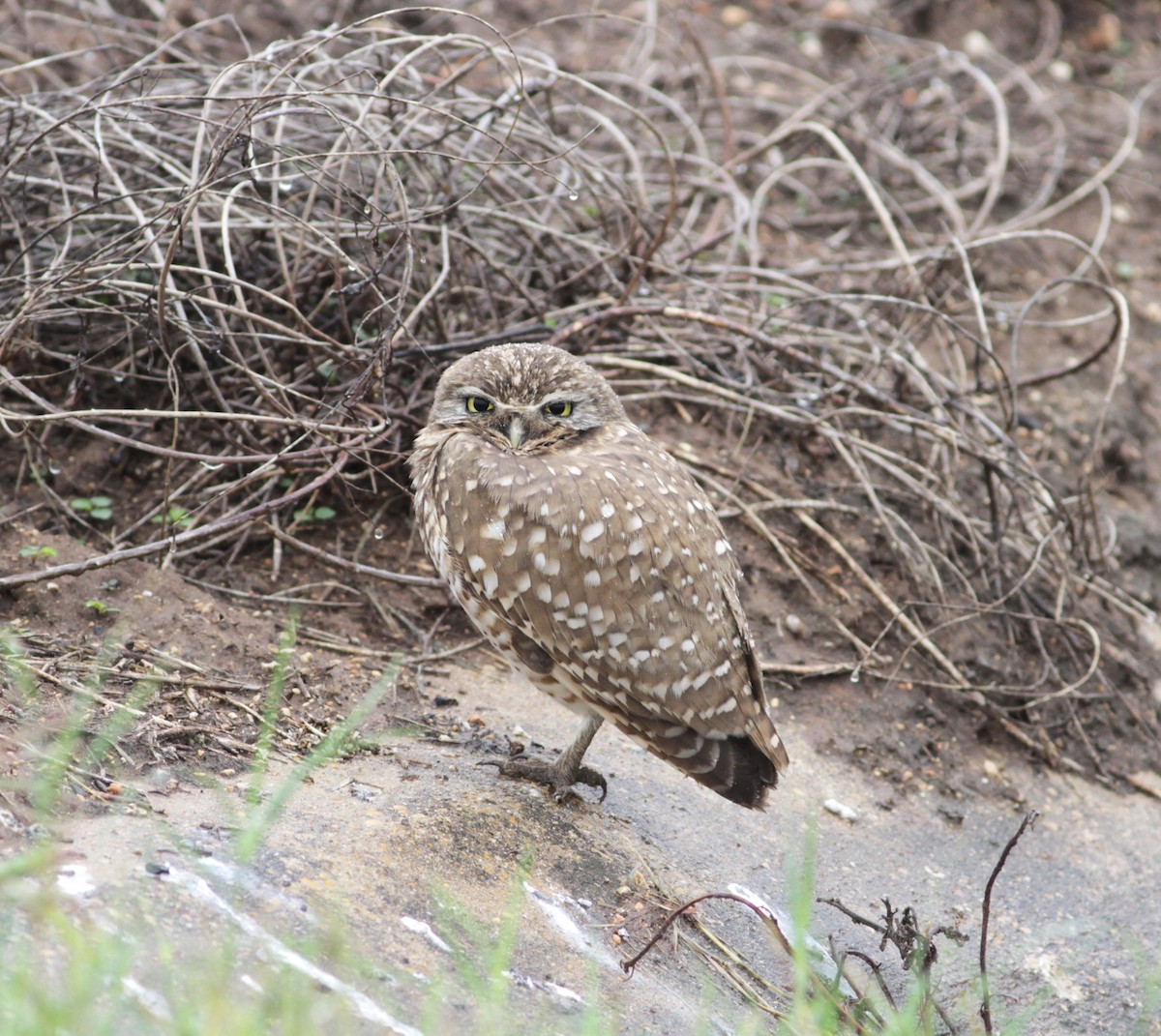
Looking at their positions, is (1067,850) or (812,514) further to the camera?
(812,514)

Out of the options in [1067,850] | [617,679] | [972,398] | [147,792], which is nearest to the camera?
[147,792]

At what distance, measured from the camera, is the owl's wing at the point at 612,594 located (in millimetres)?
3518

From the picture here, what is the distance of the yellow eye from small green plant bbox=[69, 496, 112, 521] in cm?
158

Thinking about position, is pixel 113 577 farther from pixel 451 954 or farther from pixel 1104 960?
pixel 1104 960

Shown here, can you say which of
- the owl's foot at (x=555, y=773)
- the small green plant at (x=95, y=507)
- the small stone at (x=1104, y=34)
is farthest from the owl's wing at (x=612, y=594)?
the small stone at (x=1104, y=34)

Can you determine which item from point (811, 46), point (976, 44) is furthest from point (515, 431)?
point (976, 44)

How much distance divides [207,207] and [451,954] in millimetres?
3127

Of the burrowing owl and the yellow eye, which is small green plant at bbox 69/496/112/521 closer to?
the burrowing owl

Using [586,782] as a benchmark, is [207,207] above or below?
above

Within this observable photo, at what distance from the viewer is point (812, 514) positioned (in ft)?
17.2

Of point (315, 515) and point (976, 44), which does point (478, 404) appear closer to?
point (315, 515)

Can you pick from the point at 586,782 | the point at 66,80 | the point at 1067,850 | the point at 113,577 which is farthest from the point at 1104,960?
the point at 66,80

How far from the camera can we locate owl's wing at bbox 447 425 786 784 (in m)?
3.52

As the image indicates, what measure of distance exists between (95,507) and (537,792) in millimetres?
1985
